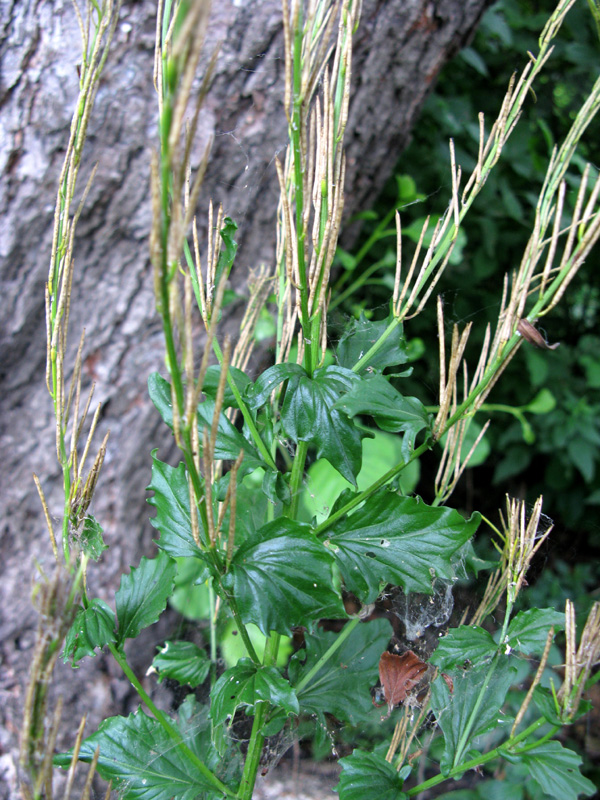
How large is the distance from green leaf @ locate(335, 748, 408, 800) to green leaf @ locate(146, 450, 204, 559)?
0.19m

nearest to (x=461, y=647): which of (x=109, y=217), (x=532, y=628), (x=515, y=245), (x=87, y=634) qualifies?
(x=532, y=628)

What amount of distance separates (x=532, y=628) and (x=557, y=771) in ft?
0.31

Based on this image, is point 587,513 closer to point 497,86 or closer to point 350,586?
point 497,86

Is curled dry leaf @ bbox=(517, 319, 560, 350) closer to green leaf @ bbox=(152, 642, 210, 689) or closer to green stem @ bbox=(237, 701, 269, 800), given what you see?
green stem @ bbox=(237, 701, 269, 800)

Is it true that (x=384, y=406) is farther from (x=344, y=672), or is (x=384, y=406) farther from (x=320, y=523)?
(x=344, y=672)

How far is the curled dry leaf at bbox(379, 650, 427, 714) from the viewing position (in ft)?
1.48

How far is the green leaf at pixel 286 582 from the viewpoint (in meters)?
0.33

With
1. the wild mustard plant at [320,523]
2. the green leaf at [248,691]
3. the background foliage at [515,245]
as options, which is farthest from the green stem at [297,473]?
the background foliage at [515,245]

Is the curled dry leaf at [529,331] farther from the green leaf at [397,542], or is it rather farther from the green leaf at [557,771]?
the green leaf at [557,771]

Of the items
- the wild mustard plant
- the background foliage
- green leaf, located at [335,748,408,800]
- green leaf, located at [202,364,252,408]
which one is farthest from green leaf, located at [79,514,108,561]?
the background foliage

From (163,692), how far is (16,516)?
14.0 inches

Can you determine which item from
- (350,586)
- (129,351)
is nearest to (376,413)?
(350,586)

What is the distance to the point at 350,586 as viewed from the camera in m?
0.38

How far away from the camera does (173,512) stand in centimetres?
39
